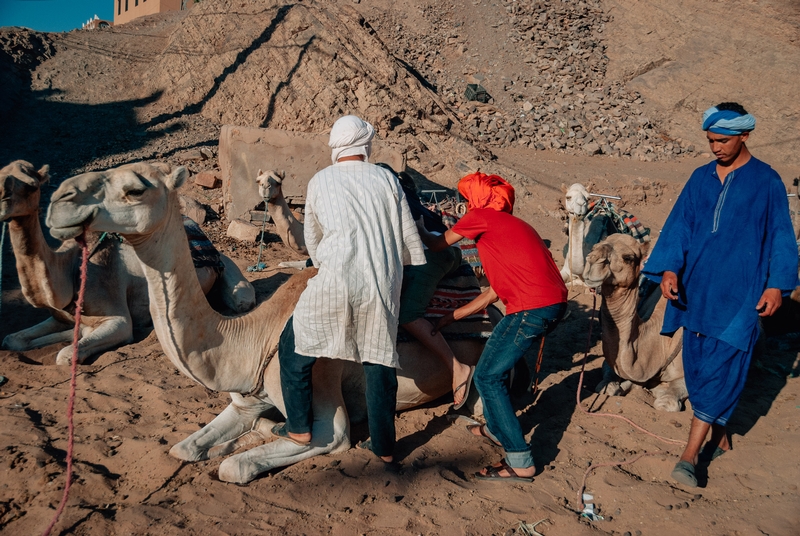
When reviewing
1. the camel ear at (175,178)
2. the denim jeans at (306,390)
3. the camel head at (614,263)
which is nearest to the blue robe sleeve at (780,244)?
the camel head at (614,263)

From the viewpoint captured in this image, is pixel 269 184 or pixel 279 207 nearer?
pixel 269 184

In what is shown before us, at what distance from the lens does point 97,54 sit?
14203mm

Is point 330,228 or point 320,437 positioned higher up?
point 330,228

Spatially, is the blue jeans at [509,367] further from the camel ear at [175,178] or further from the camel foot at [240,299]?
the camel foot at [240,299]

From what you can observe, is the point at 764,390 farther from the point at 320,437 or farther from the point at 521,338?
the point at 320,437

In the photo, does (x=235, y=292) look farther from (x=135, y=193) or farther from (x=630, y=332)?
(x=630, y=332)

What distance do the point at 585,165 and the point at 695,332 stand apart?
35.6ft

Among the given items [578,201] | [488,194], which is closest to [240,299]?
[488,194]

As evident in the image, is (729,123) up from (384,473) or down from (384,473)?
up

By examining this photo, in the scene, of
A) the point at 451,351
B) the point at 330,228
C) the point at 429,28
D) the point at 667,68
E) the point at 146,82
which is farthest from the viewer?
the point at 429,28

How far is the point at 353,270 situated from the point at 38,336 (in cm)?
380

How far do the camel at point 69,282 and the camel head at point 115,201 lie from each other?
6.28ft

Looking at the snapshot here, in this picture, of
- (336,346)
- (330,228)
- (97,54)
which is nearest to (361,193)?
(330,228)

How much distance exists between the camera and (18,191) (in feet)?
15.0
